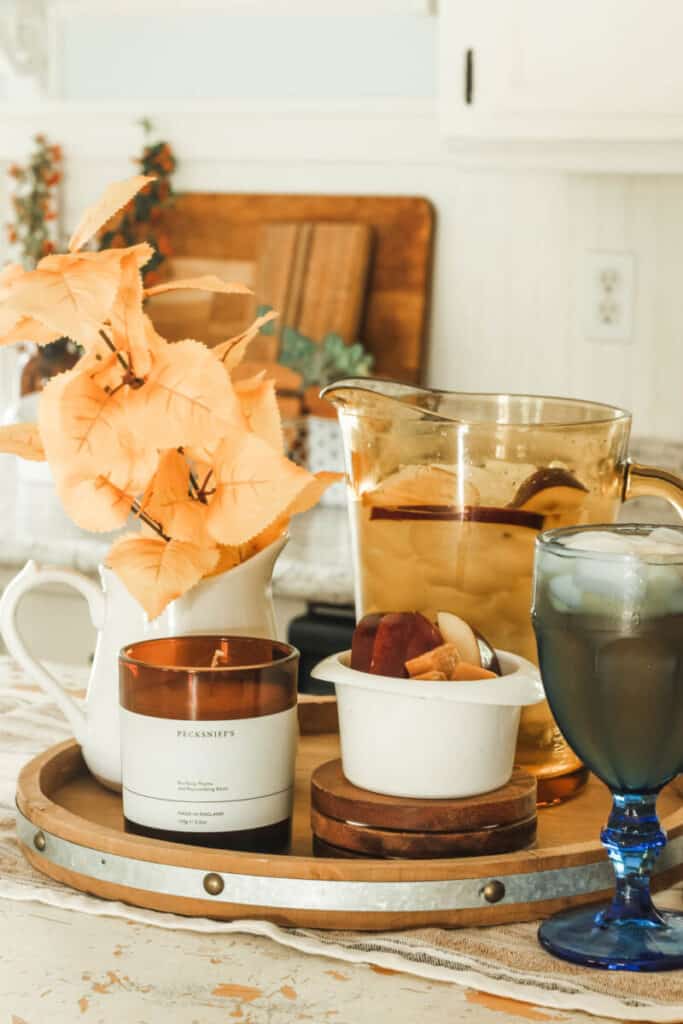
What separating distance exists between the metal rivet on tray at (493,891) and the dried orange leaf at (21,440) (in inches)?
13.4

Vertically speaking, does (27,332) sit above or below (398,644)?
above

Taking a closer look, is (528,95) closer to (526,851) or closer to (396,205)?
(396,205)

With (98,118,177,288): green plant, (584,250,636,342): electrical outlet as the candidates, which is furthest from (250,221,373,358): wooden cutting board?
(584,250,636,342): electrical outlet

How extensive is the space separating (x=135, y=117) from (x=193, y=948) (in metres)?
2.28

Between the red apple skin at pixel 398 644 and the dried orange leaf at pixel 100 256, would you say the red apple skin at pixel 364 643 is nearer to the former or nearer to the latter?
the red apple skin at pixel 398 644

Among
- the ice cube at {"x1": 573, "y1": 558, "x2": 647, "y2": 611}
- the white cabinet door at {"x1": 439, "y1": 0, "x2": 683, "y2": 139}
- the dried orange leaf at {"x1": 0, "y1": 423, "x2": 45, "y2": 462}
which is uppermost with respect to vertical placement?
the white cabinet door at {"x1": 439, "y1": 0, "x2": 683, "y2": 139}

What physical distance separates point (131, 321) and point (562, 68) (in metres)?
1.35

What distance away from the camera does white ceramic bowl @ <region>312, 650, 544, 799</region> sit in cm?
73

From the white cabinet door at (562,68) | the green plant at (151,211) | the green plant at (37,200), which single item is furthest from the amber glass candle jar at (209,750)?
the green plant at (37,200)

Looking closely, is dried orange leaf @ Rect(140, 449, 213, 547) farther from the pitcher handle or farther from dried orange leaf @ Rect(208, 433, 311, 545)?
the pitcher handle

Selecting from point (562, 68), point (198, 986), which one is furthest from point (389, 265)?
point (198, 986)

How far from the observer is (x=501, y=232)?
247 cm

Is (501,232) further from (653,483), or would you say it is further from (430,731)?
(430,731)

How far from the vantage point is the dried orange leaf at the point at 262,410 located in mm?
812
